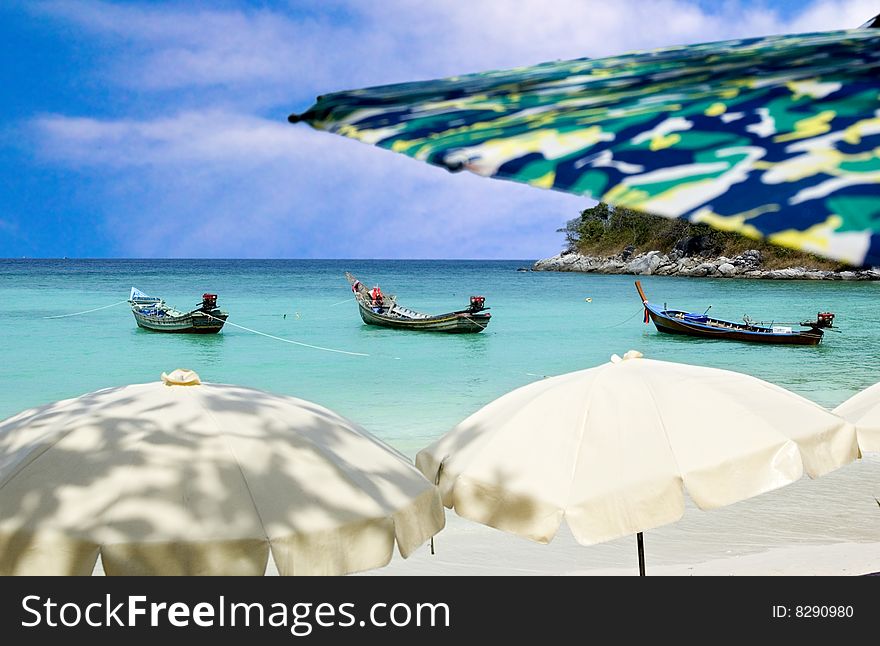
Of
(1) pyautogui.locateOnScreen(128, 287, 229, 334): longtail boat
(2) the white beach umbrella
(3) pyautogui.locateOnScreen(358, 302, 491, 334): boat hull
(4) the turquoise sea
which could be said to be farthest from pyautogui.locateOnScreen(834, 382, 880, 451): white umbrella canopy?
(1) pyautogui.locateOnScreen(128, 287, 229, 334): longtail boat

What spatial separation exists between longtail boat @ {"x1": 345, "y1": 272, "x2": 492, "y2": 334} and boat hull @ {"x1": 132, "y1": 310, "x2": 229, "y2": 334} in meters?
4.75

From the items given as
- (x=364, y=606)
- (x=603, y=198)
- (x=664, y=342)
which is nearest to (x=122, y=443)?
(x=364, y=606)

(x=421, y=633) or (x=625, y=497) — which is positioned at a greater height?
(x=625, y=497)

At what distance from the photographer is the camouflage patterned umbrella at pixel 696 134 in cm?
147

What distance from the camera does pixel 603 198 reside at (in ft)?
5.31

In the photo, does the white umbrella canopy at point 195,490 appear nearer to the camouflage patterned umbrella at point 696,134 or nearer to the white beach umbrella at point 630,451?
the white beach umbrella at point 630,451

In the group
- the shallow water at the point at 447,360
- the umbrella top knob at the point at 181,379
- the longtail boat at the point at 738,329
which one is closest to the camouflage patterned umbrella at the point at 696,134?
the umbrella top knob at the point at 181,379

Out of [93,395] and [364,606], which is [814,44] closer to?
[364,606]

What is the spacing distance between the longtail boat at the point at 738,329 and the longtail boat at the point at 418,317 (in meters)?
5.64

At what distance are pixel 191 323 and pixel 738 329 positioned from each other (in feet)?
58.6

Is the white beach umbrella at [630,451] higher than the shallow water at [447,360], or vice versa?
the white beach umbrella at [630,451]

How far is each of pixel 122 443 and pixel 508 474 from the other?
6.37 feet

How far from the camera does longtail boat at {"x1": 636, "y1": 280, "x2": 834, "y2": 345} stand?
2612 cm

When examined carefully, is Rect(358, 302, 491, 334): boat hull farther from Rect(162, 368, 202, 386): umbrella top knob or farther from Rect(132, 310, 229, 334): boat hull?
Rect(162, 368, 202, 386): umbrella top knob
